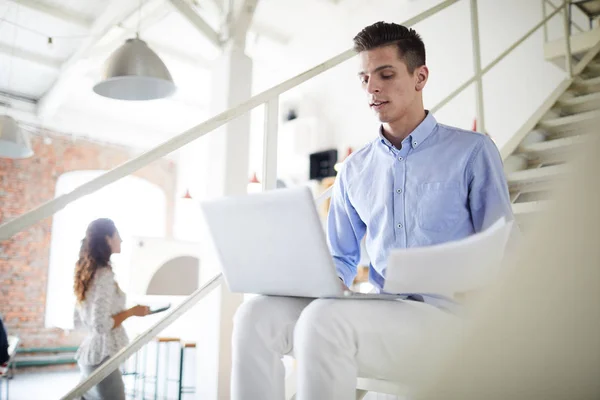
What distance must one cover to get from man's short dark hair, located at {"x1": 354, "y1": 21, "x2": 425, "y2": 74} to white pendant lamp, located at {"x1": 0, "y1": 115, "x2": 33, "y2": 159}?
3788 millimetres

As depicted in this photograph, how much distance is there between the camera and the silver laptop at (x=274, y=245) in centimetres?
93

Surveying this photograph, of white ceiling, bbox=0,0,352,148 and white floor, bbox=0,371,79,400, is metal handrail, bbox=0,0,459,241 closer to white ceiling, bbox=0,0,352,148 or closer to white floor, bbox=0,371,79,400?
white ceiling, bbox=0,0,352,148

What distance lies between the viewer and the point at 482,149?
1246mm

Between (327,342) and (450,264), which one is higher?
(450,264)

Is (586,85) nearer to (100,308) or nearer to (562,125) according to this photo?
(562,125)

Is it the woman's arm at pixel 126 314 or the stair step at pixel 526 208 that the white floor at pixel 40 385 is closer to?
the woman's arm at pixel 126 314

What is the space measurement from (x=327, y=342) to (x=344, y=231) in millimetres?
537

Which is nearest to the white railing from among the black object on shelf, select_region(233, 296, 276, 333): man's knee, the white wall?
select_region(233, 296, 276, 333): man's knee

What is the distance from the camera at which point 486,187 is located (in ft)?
3.97

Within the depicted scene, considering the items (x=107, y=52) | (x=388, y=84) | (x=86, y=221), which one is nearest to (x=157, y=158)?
(x=388, y=84)

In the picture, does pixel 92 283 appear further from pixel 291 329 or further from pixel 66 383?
pixel 66 383

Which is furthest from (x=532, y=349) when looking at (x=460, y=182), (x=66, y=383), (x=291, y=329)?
(x=66, y=383)

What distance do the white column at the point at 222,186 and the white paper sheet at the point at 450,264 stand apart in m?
1.84

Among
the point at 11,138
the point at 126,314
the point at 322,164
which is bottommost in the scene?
the point at 126,314
